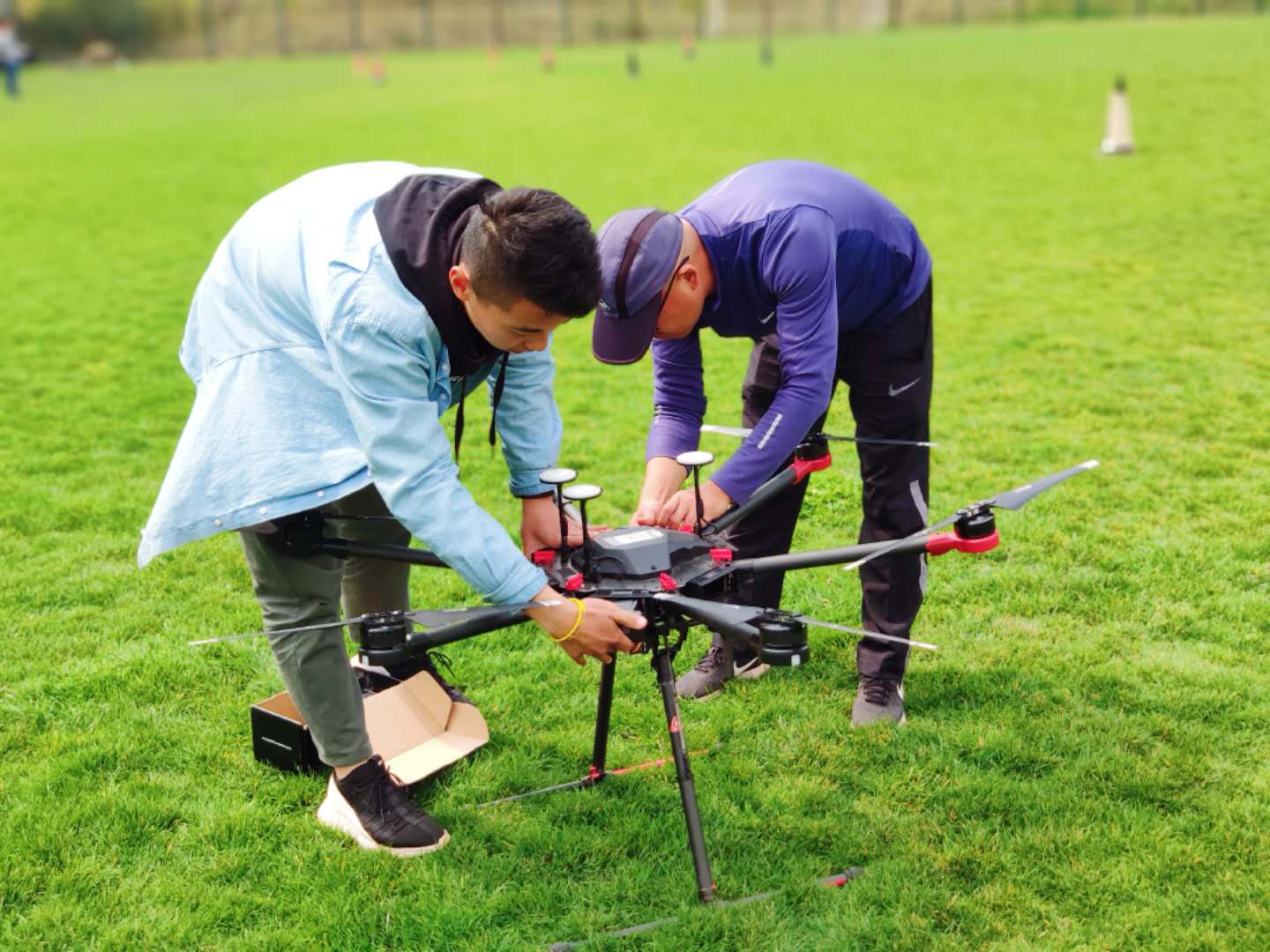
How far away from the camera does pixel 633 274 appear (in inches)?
119

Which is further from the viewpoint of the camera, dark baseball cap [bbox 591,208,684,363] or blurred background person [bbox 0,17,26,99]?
blurred background person [bbox 0,17,26,99]

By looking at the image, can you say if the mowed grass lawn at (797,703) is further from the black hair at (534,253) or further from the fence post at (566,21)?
the fence post at (566,21)

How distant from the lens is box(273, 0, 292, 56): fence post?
61912mm

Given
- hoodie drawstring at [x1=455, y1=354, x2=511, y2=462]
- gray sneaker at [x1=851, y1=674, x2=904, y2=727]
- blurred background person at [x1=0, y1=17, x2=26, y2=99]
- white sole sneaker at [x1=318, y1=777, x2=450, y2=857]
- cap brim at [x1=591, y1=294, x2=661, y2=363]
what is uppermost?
blurred background person at [x1=0, y1=17, x2=26, y2=99]

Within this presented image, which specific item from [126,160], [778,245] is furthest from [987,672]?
[126,160]

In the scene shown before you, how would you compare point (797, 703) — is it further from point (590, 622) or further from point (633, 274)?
point (633, 274)

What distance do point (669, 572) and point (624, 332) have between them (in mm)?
622

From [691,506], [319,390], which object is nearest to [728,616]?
[691,506]

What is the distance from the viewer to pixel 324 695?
3.24 meters

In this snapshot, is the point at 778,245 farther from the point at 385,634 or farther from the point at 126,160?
the point at 126,160

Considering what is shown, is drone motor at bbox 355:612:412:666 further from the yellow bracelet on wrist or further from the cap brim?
the cap brim

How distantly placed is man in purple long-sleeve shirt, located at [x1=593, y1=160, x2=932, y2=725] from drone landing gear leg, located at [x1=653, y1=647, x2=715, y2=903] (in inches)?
15.8

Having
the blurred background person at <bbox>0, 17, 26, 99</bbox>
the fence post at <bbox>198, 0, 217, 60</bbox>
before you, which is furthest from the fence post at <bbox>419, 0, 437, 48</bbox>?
the blurred background person at <bbox>0, 17, 26, 99</bbox>

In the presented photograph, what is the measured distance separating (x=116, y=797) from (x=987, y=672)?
271 cm
